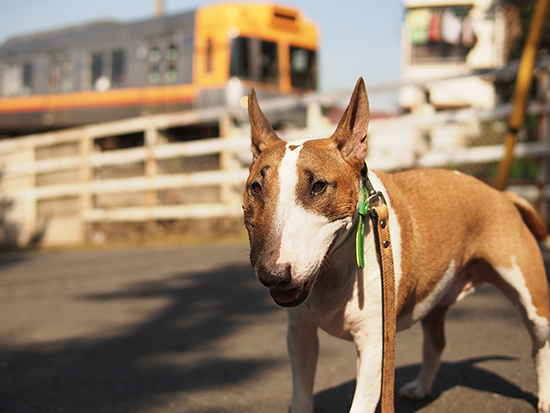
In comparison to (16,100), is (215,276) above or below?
below

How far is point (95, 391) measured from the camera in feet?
10.8

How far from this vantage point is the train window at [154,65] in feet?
47.7

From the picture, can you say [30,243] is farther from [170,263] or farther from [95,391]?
[95,391]

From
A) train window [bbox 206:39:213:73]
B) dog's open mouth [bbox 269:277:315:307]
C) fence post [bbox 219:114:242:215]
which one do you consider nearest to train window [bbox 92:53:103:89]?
train window [bbox 206:39:213:73]

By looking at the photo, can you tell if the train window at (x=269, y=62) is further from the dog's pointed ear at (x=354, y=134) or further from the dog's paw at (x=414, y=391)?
the dog's pointed ear at (x=354, y=134)

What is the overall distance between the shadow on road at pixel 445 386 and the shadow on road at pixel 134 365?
0.61 m

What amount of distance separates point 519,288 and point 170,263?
5789 millimetres

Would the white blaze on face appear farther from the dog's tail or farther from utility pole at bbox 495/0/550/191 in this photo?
utility pole at bbox 495/0/550/191

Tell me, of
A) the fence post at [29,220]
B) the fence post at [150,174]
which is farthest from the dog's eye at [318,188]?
the fence post at [29,220]

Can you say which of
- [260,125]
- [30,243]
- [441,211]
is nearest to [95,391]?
[260,125]

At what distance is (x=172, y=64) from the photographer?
14242mm

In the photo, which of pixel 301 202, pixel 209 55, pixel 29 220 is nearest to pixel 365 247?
pixel 301 202

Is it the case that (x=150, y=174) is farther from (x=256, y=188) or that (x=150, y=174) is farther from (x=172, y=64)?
(x=256, y=188)

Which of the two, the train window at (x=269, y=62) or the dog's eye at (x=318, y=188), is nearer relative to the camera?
the dog's eye at (x=318, y=188)
